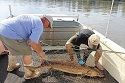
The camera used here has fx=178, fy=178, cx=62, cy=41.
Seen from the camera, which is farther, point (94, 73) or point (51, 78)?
point (94, 73)

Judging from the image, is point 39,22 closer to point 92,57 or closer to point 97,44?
point 97,44

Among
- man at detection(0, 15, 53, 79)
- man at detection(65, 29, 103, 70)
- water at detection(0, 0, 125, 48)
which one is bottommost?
water at detection(0, 0, 125, 48)

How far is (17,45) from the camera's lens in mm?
3605

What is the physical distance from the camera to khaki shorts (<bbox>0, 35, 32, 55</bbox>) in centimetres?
356

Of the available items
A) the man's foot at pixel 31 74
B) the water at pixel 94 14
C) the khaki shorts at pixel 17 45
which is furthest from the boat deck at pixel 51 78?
the water at pixel 94 14

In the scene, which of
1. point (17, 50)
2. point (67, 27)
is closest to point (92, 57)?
point (67, 27)

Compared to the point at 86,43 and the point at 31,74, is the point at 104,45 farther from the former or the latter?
the point at 31,74

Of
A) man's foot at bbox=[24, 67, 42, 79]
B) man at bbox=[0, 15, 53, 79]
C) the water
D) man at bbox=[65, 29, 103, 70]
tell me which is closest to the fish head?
man at bbox=[65, 29, 103, 70]

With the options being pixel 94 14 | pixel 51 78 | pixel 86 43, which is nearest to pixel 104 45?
pixel 86 43

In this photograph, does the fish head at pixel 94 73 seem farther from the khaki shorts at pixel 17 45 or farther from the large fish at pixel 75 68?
the khaki shorts at pixel 17 45

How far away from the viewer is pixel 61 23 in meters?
6.38

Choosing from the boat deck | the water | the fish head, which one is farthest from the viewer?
the water

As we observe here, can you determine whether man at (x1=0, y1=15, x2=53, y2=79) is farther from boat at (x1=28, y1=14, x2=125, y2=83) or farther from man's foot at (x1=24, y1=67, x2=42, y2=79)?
boat at (x1=28, y1=14, x2=125, y2=83)

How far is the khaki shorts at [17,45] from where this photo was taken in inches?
140
